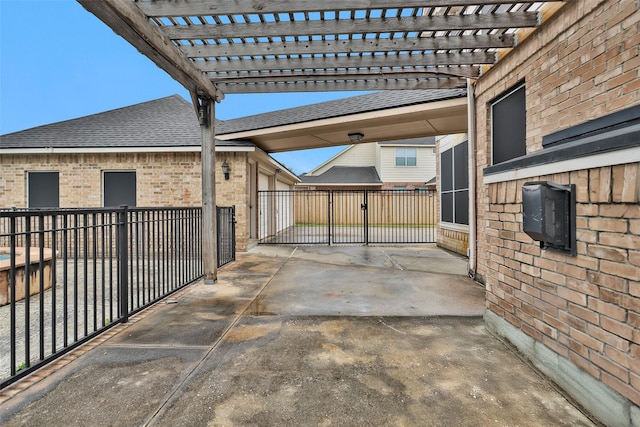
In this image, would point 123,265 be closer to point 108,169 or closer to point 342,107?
point 342,107

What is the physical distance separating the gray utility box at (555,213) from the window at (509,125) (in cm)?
238

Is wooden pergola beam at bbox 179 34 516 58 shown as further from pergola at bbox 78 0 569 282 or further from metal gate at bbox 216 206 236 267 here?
metal gate at bbox 216 206 236 267

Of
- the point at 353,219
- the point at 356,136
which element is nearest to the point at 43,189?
the point at 356,136

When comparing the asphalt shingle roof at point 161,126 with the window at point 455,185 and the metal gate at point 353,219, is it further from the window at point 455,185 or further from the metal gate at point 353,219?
the metal gate at point 353,219

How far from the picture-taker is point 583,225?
2117mm

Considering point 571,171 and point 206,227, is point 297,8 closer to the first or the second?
point 571,171

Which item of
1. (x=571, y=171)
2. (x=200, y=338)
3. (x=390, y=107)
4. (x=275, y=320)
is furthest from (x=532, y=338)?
(x=390, y=107)

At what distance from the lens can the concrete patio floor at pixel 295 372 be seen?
80.2 inches

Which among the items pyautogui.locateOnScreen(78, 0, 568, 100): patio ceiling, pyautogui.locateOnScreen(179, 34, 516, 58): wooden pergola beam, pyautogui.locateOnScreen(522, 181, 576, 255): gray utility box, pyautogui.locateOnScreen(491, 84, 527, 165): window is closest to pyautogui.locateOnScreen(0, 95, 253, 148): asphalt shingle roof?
pyautogui.locateOnScreen(78, 0, 568, 100): patio ceiling

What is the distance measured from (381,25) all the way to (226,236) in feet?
17.6

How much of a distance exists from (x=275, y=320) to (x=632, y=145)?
11.1 feet

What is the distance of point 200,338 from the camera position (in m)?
3.19

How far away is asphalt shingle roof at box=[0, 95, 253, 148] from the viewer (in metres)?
8.92

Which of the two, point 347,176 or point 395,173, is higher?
point 395,173
